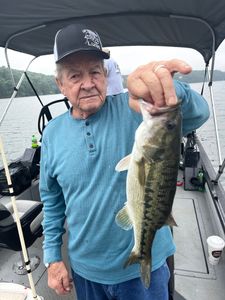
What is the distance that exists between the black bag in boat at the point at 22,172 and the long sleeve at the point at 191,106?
11.8ft

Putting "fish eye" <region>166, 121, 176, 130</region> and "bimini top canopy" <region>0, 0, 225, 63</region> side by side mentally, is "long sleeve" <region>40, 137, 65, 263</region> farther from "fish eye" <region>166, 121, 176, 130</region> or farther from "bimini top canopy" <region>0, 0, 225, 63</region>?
"bimini top canopy" <region>0, 0, 225, 63</region>

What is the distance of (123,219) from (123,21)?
308 centimetres

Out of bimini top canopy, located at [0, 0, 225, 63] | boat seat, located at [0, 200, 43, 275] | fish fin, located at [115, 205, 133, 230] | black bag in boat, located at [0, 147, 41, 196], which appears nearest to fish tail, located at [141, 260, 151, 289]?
fish fin, located at [115, 205, 133, 230]

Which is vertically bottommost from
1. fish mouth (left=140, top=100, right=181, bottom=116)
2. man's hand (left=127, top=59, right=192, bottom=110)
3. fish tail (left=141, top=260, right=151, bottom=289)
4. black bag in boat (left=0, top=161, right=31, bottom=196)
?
black bag in boat (left=0, top=161, right=31, bottom=196)

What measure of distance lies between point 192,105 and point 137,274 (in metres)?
1.06

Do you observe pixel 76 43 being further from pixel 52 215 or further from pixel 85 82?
pixel 52 215

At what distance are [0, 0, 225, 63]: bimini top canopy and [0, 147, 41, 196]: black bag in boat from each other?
6.08 ft

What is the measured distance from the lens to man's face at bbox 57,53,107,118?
176 centimetres

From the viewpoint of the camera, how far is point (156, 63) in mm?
1174

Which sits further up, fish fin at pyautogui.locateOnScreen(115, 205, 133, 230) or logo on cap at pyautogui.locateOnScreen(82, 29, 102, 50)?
logo on cap at pyautogui.locateOnScreen(82, 29, 102, 50)

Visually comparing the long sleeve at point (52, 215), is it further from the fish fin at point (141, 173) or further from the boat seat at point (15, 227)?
the boat seat at point (15, 227)

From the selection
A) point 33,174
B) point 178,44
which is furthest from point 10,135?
point 178,44

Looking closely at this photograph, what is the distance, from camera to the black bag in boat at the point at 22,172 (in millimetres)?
4742

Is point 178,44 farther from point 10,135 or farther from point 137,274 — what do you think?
point 10,135
